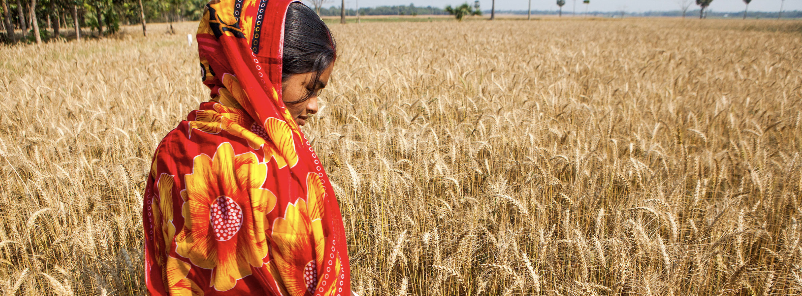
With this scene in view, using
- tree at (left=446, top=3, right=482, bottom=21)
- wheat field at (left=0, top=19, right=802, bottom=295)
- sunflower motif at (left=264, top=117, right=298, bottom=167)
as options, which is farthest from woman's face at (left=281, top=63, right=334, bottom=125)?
tree at (left=446, top=3, right=482, bottom=21)

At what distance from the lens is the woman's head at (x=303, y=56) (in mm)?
957

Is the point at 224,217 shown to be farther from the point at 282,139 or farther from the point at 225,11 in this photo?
the point at 225,11

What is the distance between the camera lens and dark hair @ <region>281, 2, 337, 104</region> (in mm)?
954

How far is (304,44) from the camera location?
972mm

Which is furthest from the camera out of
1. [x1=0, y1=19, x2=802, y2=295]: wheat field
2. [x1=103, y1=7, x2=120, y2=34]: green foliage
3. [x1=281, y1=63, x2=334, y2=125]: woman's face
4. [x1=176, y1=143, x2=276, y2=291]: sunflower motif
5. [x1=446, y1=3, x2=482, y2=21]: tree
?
[x1=446, y1=3, x2=482, y2=21]: tree

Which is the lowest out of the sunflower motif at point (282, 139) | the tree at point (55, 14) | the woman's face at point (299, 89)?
the sunflower motif at point (282, 139)

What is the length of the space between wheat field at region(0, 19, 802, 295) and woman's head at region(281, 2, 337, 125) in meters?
0.70

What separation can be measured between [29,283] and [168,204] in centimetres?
103

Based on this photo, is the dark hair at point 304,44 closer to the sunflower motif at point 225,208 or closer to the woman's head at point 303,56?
the woman's head at point 303,56

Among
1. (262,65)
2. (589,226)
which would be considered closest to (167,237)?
(262,65)

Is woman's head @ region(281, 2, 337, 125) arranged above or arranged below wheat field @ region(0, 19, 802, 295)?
above

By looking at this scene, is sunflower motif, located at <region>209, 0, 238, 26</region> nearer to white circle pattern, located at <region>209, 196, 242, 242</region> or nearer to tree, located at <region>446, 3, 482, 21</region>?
white circle pattern, located at <region>209, 196, 242, 242</region>

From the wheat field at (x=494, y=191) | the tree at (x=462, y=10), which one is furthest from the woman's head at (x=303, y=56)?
the tree at (x=462, y=10)

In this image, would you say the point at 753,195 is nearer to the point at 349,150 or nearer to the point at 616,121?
the point at 616,121
